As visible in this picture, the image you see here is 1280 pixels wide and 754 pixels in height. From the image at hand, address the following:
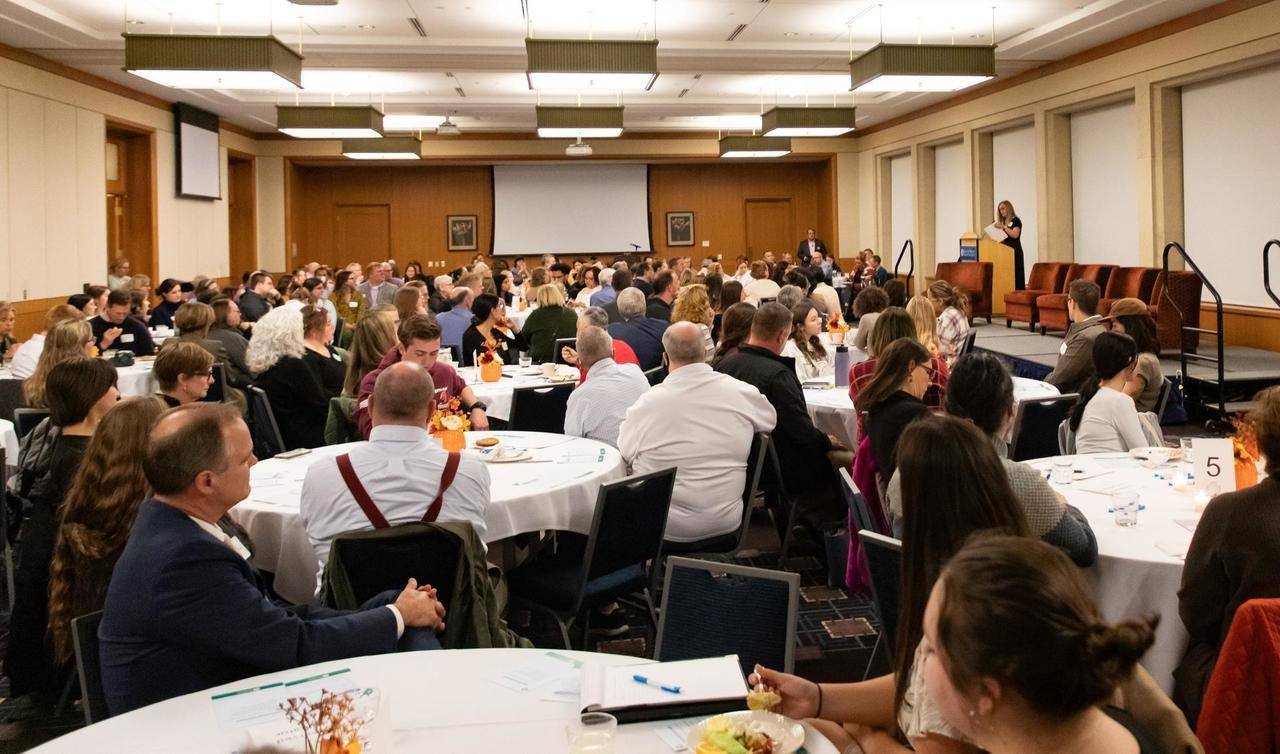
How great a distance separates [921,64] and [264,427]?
7272mm

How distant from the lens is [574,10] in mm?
A: 11117

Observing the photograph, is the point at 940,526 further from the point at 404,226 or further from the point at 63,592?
the point at 404,226

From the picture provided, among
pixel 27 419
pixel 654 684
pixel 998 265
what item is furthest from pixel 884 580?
pixel 998 265

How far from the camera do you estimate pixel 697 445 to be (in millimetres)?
4859

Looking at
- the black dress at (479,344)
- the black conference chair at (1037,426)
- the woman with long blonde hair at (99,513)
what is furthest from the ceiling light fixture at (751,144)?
the woman with long blonde hair at (99,513)

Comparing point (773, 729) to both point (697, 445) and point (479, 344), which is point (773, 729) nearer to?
point (697, 445)

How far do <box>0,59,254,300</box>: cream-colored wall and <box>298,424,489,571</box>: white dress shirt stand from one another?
1007cm

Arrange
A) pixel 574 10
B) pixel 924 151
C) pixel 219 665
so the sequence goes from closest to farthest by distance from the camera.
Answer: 1. pixel 219 665
2. pixel 574 10
3. pixel 924 151

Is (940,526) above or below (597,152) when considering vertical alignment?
below

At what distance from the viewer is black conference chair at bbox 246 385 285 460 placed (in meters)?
6.77

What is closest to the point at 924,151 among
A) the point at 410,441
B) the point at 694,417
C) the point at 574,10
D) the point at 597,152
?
the point at 597,152

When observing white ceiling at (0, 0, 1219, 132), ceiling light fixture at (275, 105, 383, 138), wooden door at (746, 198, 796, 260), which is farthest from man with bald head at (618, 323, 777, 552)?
wooden door at (746, 198, 796, 260)

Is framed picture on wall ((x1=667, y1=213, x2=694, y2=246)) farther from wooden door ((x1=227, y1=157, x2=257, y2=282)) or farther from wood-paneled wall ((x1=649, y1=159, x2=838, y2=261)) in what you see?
wooden door ((x1=227, y1=157, x2=257, y2=282))

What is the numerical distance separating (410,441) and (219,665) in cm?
114
